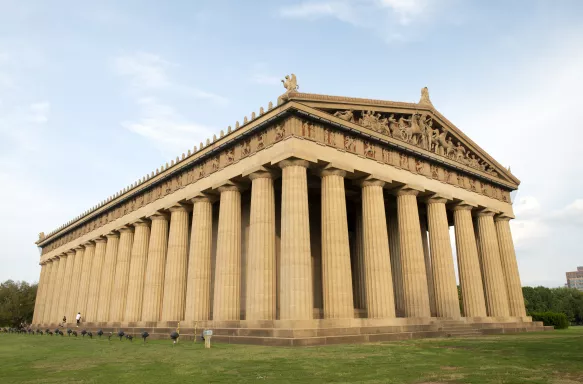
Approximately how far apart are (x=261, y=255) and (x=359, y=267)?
48.3ft

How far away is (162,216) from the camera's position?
41.6 metres

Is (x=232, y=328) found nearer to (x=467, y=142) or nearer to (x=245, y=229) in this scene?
(x=245, y=229)

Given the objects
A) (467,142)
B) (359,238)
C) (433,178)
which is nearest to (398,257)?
(359,238)

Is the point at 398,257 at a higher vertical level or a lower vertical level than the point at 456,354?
higher

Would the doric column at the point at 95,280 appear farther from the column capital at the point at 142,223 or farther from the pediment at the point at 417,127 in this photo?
the pediment at the point at 417,127

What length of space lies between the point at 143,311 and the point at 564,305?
107003 mm

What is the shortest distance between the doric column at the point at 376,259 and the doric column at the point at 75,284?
43834 millimetres

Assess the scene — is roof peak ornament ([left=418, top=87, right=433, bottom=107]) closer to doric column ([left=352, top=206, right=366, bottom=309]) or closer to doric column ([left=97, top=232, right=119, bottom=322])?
doric column ([left=352, top=206, right=366, bottom=309])

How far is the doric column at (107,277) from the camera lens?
48094 millimetres

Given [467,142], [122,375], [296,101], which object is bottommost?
[122,375]

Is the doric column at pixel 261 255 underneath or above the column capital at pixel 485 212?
underneath

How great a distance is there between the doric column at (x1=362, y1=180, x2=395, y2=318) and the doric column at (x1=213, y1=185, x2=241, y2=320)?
951 cm

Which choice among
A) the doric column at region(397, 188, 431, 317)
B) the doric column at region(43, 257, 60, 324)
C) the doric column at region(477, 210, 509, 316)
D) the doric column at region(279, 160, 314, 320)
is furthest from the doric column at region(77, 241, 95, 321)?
the doric column at region(477, 210, 509, 316)

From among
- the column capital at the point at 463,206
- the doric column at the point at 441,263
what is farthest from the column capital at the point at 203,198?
the column capital at the point at 463,206
